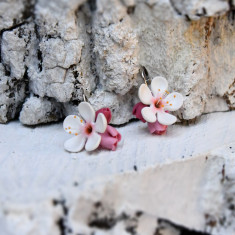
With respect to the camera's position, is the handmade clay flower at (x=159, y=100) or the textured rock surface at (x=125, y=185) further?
the handmade clay flower at (x=159, y=100)

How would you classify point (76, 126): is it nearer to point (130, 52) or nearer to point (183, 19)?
point (130, 52)

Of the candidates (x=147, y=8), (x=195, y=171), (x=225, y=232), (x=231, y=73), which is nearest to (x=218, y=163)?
(x=195, y=171)

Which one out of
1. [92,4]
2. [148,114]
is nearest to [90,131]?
[148,114]

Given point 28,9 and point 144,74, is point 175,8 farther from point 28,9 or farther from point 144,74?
point 28,9

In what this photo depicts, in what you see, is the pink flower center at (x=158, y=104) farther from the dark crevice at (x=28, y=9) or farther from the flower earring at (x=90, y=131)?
the dark crevice at (x=28, y=9)

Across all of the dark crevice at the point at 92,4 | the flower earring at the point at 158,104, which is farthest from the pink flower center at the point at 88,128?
the dark crevice at the point at 92,4

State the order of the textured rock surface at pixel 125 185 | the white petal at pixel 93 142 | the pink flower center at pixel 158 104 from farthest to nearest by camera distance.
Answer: the pink flower center at pixel 158 104 < the white petal at pixel 93 142 < the textured rock surface at pixel 125 185

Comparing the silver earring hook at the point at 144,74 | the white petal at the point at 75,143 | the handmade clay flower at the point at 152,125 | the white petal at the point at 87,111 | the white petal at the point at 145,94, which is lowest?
the white petal at the point at 75,143
